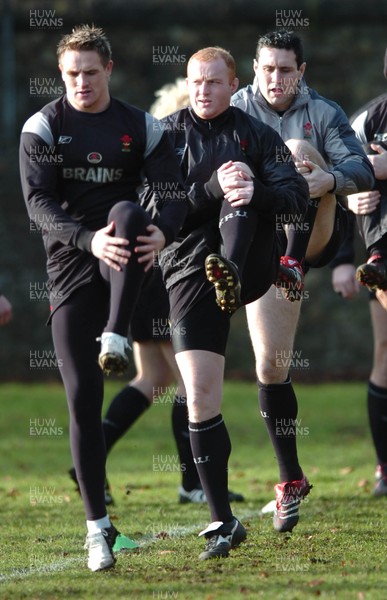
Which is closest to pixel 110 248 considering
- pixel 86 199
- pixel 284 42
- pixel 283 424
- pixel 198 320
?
pixel 86 199

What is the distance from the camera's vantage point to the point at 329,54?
64.4 ft

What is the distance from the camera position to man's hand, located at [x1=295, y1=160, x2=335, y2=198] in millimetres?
6508

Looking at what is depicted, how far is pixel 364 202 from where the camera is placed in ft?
25.0

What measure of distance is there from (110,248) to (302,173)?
1.59m

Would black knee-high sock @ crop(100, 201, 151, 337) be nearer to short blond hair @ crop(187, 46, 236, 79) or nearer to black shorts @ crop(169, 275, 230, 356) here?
black shorts @ crop(169, 275, 230, 356)

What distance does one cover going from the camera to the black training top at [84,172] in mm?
5660

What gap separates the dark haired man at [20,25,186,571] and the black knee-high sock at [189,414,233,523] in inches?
18.8

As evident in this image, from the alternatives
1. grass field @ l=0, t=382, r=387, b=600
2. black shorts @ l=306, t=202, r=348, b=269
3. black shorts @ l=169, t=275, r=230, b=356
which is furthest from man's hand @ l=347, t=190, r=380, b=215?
black shorts @ l=169, t=275, r=230, b=356

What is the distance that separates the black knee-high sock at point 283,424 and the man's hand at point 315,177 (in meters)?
1.13

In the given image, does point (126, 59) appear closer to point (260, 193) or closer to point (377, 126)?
point (377, 126)

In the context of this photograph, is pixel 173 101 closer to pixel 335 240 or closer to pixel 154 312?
pixel 154 312

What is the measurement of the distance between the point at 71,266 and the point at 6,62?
14.2 meters

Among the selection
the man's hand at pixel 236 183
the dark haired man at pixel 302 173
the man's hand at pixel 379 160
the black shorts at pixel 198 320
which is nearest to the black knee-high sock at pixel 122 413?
the dark haired man at pixel 302 173

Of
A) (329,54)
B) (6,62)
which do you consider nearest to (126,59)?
(6,62)
